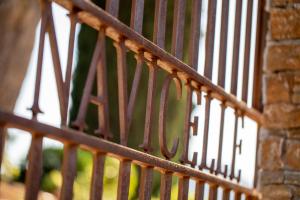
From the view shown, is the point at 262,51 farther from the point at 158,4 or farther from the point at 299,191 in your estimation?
the point at 158,4

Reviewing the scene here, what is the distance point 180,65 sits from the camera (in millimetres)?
2576

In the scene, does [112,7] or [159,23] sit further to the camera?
[159,23]

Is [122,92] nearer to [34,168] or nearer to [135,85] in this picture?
[135,85]

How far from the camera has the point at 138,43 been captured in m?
2.26

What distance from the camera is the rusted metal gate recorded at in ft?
6.14

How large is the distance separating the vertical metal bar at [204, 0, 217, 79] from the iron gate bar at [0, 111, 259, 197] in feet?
1.38

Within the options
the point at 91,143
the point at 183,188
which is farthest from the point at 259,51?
the point at 91,143

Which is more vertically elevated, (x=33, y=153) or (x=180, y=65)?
(x=180, y=65)

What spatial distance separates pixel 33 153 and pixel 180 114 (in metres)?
7.88

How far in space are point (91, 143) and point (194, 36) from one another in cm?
93

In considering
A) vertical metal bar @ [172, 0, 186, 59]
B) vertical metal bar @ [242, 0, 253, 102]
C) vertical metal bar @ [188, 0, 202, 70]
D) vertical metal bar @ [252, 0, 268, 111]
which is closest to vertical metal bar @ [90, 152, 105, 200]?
vertical metal bar @ [172, 0, 186, 59]

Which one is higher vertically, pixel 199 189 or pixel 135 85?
pixel 135 85

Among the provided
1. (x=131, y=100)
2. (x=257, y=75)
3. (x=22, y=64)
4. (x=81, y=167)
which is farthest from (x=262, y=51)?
(x=81, y=167)

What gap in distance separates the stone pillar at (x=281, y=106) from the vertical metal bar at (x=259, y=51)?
1.06ft
